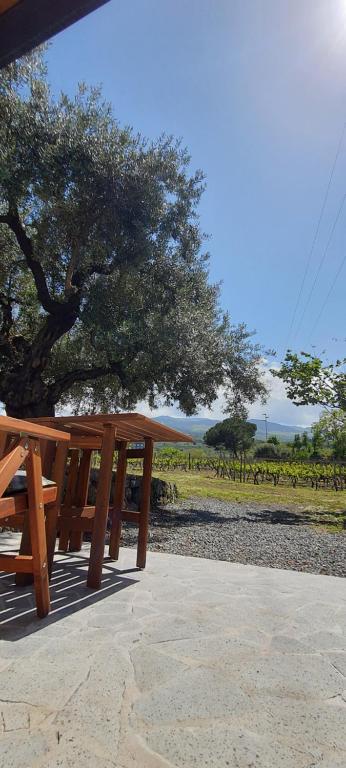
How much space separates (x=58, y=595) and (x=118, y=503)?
4.10 ft

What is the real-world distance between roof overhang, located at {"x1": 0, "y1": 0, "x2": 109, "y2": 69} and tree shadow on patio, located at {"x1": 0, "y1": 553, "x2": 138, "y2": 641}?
10.2 feet

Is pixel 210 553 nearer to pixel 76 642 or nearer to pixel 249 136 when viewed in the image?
pixel 76 642

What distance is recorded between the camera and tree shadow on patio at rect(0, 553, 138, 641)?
255 centimetres

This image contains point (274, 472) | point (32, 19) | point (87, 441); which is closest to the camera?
point (32, 19)

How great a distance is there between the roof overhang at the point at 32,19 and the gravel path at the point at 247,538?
17.7ft

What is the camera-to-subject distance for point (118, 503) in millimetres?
4297

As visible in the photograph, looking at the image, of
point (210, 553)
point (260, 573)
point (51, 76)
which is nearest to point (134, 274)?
point (51, 76)

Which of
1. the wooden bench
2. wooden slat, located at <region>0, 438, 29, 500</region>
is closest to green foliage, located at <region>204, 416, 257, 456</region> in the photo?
the wooden bench

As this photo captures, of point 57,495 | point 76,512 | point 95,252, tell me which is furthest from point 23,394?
point 57,495

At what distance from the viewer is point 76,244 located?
314 inches

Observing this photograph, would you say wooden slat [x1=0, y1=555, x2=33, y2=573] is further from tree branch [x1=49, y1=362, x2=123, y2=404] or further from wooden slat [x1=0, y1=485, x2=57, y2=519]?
tree branch [x1=49, y1=362, x2=123, y2=404]

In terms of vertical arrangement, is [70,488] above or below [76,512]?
above

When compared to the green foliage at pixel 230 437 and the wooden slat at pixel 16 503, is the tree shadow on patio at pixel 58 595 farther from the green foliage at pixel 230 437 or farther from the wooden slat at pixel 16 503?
the green foliage at pixel 230 437

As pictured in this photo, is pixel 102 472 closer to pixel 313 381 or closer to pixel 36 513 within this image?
pixel 36 513
